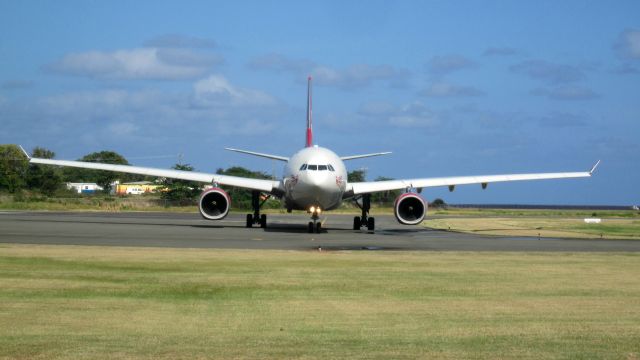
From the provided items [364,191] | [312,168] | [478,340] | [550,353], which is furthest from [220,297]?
[364,191]

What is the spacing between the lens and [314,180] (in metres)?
36.3

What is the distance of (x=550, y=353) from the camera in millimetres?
8922

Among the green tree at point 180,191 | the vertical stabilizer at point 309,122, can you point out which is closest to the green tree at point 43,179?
the green tree at point 180,191

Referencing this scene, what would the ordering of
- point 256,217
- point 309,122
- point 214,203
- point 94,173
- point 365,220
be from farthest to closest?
1. point 94,173
2. point 309,122
3. point 256,217
4. point 365,220
5. point 214,203

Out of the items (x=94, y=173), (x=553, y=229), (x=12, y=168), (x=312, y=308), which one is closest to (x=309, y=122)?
(x=553, y=229)

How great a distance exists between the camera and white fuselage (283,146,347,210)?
36594 mm

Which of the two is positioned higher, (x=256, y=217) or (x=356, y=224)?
(x=256, y=217)

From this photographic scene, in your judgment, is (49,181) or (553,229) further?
(49,181)

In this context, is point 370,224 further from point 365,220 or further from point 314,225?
point 314,225

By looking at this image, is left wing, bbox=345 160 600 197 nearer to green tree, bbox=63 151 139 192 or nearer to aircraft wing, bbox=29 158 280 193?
aircraft wing, bbox=29 158 280 193

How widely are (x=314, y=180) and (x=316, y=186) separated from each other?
0.28 metres

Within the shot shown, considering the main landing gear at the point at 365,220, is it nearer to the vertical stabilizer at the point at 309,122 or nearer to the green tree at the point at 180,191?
the vertical stabilizer at the point at 309,122

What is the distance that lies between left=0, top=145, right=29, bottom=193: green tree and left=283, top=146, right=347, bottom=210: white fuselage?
67.1m

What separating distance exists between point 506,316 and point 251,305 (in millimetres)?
3505
